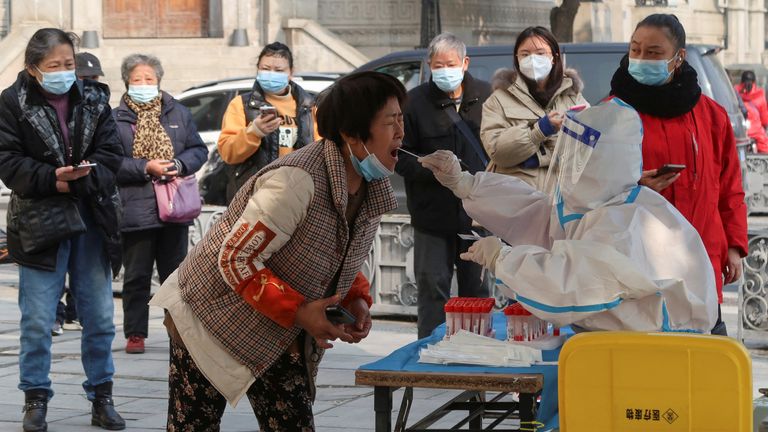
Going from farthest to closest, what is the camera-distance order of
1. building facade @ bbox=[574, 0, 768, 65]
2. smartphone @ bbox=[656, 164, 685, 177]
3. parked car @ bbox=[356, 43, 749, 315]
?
building facade @ bbox=[574, 0, 768, 65] < parked car @ bbox=[356, 43, 749, 315] < smartphone @ bbox=[656, 164, 685, 177]

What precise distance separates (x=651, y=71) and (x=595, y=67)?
613 centimetres

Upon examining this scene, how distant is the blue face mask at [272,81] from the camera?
881 centimetres

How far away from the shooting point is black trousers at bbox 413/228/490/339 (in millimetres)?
8047

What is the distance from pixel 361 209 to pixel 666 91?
1.77m

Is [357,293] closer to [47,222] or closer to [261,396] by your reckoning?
[261,396]

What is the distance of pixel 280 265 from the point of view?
465cm

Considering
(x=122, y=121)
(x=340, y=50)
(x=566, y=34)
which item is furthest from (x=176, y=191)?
(x=566, y=34)

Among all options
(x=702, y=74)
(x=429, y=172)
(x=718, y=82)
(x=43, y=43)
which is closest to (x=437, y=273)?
(x=429, y=172)

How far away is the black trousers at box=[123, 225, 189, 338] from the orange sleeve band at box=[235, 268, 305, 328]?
15.6 feet

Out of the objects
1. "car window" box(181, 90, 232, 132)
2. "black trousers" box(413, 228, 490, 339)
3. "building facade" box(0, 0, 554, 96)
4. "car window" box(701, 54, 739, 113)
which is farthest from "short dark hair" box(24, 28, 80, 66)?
"building facade" box(0, 0, 554, 96)

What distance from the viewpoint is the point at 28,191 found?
6.84 meters

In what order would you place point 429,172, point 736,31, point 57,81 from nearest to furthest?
point 57,81 → point 429,172 → point 736,31

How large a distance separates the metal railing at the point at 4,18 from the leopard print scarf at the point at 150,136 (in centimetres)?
2027

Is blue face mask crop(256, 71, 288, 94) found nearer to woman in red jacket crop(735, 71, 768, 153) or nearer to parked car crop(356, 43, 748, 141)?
parked car crop(356, 43, 748, 141)
